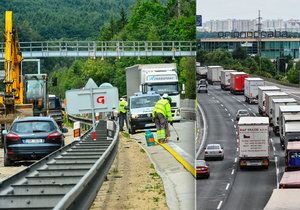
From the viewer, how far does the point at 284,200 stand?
434 cm

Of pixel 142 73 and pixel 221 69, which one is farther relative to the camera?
pixel 142 73

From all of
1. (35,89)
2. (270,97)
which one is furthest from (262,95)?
(35,89)

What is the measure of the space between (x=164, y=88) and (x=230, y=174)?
33.1 metres

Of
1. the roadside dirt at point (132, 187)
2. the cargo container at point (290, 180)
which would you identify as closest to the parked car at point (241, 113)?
the cargo container at point (290, 180)

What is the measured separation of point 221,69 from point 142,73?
34355 millimetres

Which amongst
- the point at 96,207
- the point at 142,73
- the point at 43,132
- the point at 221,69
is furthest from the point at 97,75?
the point at 221,69

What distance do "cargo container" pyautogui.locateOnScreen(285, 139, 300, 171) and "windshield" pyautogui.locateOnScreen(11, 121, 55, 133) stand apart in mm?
16468

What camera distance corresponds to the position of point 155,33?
8638 cm

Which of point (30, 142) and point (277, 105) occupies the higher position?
point (277, 105)

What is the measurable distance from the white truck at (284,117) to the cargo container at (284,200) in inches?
16.9

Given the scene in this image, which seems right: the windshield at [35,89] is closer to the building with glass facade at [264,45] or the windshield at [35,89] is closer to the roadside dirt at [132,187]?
the roadside dirt at [132,187]

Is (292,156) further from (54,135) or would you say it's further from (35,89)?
A: (35,89)

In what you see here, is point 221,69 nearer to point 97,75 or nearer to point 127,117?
point 127,117

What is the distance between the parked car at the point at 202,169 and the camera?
509 centimetres
